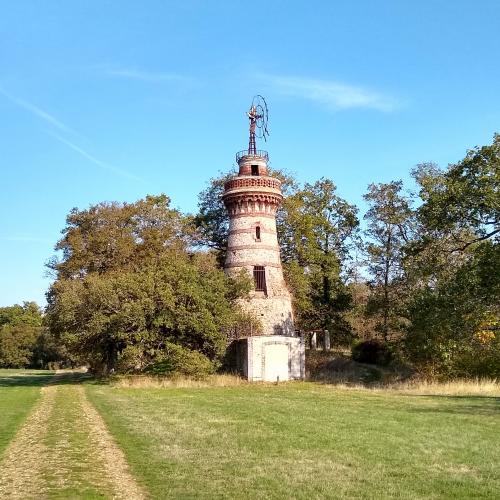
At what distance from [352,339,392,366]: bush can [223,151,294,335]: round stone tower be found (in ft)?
35.1

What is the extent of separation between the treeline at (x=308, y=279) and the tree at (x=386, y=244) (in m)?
0.09

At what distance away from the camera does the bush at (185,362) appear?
111 ft

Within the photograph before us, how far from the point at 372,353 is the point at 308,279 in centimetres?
760

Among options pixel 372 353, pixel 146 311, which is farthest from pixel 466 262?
pixel 372 353

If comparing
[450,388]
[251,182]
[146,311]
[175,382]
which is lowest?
[450,388]

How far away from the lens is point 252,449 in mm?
12734

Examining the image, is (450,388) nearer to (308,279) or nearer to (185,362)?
(185,362)

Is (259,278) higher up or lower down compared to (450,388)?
higher up

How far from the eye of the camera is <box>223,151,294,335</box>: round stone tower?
3994cm

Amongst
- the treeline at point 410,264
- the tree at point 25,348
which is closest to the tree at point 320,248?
the treeline at point 410,264

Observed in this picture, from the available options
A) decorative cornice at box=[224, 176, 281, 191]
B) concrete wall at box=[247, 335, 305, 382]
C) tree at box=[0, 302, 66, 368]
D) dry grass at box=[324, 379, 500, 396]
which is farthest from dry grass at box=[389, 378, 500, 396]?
tree at box=[0, 302, 66, 368]

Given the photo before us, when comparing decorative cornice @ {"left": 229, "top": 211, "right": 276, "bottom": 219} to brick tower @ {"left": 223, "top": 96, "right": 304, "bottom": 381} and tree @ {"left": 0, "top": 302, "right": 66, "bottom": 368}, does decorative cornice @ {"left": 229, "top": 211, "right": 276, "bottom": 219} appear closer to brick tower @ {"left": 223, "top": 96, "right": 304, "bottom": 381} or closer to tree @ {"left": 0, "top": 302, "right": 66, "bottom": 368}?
brick tower @ {"left": 223, "top": 96, "right": 304, "bottom": 381}

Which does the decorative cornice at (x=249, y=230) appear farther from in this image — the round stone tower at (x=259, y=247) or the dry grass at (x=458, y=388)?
the dry grass at (x=458, y=388)

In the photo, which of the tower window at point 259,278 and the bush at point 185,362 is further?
the tower window at point 259,278
